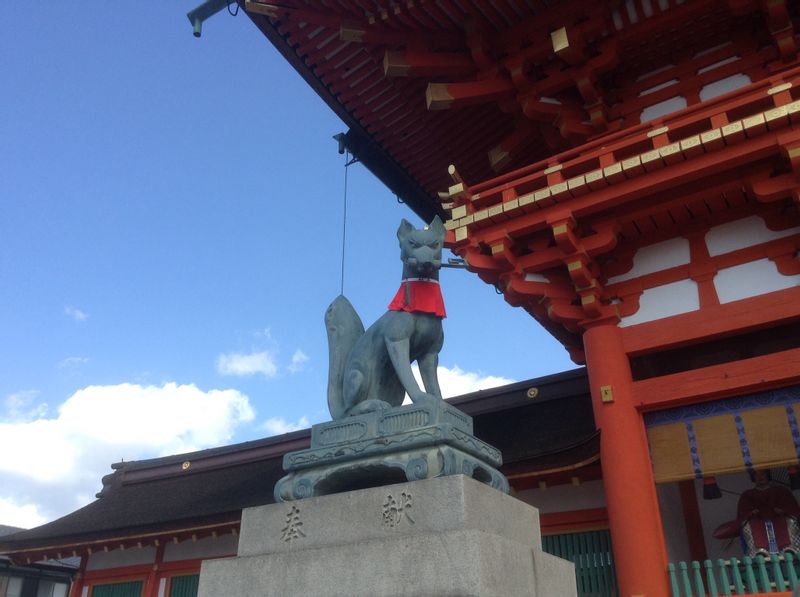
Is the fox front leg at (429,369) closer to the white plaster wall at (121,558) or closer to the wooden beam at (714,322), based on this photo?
the wooden beam at (714,322)

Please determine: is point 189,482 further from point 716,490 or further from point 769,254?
point 769,254

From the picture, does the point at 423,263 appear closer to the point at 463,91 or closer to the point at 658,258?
the point at 658,258

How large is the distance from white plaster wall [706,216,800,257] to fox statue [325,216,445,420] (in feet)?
13.7

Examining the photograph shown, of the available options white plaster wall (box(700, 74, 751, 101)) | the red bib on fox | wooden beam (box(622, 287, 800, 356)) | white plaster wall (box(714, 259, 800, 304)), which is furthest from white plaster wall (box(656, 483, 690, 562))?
white plaster wall (box(700, 74, 751, 101))

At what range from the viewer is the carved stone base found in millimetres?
4473

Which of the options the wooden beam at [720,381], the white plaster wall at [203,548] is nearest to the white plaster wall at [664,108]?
the wooden beam at [720,381]

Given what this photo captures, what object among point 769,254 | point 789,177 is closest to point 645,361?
point 769,254

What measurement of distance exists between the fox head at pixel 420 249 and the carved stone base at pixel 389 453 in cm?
106

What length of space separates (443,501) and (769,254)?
17.5ft

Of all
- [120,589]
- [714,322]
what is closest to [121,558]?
[120,589]

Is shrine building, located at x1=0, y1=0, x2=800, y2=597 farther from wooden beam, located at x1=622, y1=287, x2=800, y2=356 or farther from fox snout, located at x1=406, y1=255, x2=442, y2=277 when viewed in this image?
fox snout, located at x1=406, y1=255, x2=442, y2=277

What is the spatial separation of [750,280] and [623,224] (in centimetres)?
149

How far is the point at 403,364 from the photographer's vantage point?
5.03 meters

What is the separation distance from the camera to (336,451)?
484cm
